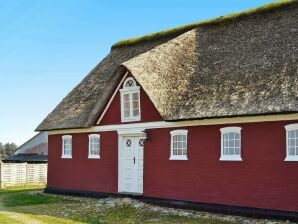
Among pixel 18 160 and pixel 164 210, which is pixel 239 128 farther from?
pixel 18 160

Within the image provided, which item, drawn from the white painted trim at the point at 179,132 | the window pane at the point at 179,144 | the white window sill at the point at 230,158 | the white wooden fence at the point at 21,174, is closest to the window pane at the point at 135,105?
the white painted trim at the point at 179,132

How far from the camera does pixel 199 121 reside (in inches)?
710

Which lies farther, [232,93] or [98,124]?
[98,124]

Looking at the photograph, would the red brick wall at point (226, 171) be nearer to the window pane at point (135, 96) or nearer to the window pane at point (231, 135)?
the window pane at point (231, 135)

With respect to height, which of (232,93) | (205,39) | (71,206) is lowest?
(71,206)

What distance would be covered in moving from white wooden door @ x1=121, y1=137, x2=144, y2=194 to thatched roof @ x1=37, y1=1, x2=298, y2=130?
248 cm

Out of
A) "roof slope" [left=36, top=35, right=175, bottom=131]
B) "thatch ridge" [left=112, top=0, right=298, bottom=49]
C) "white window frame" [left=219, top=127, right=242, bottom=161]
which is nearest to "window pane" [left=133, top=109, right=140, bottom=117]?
"roof slope" [left=36, top=35, right=175, bottom=131]

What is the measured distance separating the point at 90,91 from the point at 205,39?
23.1 ft

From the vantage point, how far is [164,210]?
1825 centimetres

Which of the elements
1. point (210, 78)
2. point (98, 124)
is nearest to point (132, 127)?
point (98, 124)

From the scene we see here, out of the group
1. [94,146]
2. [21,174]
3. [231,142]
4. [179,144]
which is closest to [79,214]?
[179,144]

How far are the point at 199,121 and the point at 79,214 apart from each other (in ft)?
19.0

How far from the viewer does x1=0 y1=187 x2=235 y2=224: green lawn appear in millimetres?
15695

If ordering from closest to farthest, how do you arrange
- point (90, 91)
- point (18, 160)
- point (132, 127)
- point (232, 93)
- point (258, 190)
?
point (258, 190), point (232, 93), point (132, 127), point (90, 91), point (18, 160)
